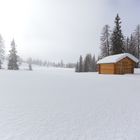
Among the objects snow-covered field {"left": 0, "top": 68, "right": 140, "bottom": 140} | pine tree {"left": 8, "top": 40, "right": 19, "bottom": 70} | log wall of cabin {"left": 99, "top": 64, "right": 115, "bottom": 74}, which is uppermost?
pine tree {"left": 8, "top": 40, "right": 19, "bottom": 70}

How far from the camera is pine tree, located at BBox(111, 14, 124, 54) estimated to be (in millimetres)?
45219

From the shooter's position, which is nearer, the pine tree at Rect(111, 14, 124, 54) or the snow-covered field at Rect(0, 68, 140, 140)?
the snow-covered field at Rect(0, 68, 140, 140)

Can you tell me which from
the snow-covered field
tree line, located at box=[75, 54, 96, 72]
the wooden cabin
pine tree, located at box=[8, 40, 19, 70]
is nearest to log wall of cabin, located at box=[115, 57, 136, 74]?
the wooden cabin

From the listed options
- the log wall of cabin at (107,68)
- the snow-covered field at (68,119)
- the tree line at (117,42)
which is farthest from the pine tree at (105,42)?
the snow-covered field at (68,119)

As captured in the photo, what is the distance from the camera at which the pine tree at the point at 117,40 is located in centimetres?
4522

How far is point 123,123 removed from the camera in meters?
6.40

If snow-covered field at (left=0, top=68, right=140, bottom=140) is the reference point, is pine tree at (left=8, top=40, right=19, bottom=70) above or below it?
above

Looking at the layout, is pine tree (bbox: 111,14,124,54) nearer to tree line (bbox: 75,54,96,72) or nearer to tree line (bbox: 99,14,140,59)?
tree line (bbox: 99,14,140,59)

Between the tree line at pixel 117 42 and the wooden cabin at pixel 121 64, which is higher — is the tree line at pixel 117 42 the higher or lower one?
the higher one

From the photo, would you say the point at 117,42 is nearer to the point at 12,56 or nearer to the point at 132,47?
the point at 132,47

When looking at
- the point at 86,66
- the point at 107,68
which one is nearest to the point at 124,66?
the point at 107,68

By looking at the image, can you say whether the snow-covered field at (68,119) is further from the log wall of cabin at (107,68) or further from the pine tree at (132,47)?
the pine tree at (132,47)

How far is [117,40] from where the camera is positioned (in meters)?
45.4

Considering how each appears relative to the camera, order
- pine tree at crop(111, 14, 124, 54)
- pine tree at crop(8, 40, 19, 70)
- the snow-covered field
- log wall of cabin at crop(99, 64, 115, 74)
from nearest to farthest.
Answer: the snow-covered field → log wall of cabin at crop(99, 64, 115, 74) → pine tree at crop(111, 14, 124, 54) → pine tree at crop(8, 40, 19, 70)
